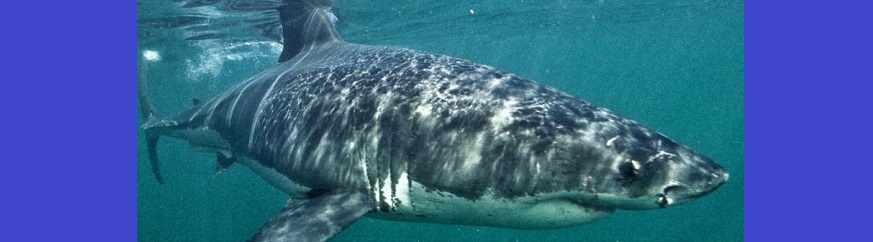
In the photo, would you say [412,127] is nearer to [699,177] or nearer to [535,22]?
[699,177]

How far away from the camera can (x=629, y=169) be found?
11.5 ft

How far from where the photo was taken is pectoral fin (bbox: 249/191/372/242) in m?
4.30

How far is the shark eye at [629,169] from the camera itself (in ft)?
11.4

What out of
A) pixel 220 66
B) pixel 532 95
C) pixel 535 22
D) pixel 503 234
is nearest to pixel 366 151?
pixel 532 95

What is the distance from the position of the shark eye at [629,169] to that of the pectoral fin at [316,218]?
1942 millimetres

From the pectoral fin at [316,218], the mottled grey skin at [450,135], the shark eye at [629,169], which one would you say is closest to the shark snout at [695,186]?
the mottled grey skin at [450,135]

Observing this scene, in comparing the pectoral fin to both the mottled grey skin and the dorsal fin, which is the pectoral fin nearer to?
the mottled grey skin

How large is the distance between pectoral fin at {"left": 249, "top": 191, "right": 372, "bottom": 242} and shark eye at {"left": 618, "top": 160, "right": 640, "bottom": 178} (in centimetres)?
194

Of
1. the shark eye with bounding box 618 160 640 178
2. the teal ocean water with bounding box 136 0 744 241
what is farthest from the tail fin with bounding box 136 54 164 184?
the shark eye with bounding box 618 160 640 178

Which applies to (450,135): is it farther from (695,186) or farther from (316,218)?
(695,186)

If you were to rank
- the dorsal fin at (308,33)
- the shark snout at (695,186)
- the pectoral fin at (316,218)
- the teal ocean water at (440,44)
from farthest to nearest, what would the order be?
the teal ocean water at (440,44) → the dorsal fin at (308,33) → the pectoral fin at (316,218) → the shark snout at (695,186)

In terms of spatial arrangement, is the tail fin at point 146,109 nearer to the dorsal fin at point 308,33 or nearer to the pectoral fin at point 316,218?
the dorsal fin at point 308,33

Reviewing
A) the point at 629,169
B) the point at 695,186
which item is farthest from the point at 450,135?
the point at 695,186

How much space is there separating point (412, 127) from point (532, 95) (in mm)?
956
